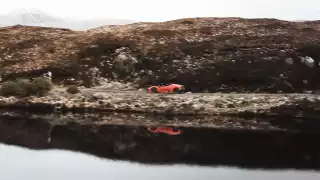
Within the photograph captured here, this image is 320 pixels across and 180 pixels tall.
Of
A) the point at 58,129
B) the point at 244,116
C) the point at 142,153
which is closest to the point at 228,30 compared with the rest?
the point at 244,116

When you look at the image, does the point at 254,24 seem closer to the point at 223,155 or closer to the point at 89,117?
the point at 89,117

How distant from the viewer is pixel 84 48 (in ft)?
235

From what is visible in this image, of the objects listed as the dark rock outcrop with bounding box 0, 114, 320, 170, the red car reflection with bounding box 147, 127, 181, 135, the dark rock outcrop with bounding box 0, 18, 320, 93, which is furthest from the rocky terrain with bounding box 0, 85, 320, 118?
the red car reflection with bounding box 147, 127, 181, 135

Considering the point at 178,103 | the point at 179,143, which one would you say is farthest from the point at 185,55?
the point at 179,143

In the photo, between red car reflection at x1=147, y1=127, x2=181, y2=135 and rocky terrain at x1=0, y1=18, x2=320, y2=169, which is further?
red car reflection at x1=147, y1=127, x2=181, y2=135

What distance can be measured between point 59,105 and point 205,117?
55.0 feet

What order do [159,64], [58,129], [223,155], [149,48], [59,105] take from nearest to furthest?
[223,155]
[58,129]
[59,105]
[159,64]
[149,48]

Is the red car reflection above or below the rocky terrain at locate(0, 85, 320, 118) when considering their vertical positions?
above

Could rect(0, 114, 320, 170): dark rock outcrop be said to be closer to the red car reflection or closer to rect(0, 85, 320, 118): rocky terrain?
the red car reflection

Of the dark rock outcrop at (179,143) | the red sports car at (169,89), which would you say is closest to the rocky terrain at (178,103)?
the red sports car at (169,89)

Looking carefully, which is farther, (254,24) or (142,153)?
(254,24)

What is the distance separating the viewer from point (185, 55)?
6725 cm

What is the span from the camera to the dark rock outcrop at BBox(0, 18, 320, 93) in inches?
2283

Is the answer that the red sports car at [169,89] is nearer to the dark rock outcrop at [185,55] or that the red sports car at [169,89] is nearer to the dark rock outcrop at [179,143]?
the dark rock outcrop at [185,55]
